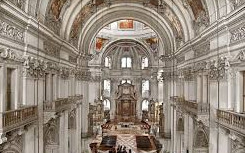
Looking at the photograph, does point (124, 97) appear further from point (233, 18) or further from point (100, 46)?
→ point (233, 18)

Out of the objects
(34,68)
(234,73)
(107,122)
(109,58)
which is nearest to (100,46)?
(109,58)

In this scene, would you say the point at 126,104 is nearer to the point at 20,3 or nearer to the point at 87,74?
the point at 87,74

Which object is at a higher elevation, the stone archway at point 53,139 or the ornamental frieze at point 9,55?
the ornamental frieze at point 9,55

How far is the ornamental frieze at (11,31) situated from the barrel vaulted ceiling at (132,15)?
5.49 ft

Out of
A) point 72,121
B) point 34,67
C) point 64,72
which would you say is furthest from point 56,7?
point 72,121

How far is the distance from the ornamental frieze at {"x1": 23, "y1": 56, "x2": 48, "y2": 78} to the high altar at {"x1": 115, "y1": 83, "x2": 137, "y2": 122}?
3230 centimetres

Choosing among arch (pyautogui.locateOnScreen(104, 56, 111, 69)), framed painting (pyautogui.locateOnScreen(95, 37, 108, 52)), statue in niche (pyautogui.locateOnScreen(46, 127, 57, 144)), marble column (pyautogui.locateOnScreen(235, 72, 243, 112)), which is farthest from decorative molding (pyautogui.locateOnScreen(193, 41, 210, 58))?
arch (pyautogui.locateOnScreen(104, 56, 111, 69))

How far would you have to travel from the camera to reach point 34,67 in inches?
549

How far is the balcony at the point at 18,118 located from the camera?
9.78m

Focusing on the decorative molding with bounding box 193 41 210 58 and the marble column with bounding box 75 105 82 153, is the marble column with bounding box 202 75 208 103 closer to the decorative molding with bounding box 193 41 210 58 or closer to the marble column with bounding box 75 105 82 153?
the decorative molding with bounding box 193 41 210 58

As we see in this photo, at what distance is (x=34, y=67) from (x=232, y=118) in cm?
809

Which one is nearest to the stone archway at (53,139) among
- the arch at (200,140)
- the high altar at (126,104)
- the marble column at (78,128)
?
the marble column at (78,128)

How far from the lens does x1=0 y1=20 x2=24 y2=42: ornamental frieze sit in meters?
10.4

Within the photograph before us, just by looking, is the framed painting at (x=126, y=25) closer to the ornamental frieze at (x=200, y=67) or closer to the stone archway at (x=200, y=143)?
the ornamental frieze at (x=200, y=67)
